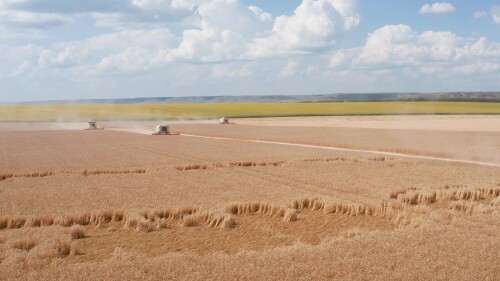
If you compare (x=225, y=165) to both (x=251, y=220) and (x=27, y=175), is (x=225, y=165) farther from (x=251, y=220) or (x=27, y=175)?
(x=251, y=220)

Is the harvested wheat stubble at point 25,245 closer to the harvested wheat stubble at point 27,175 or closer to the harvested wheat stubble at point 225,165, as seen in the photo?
the harvested wheat stubble at point 27,175

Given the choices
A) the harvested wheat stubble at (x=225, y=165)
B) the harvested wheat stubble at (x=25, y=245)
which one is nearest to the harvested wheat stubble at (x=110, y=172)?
the harvested wheat stubble at (x=225, y=165)

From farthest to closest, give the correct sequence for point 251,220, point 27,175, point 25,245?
point 27,175
point 251,220
point 25,245

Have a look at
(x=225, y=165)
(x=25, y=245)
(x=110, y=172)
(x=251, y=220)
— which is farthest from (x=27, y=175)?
(x=251, y=220)

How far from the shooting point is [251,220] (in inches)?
635

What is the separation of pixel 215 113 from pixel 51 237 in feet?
329

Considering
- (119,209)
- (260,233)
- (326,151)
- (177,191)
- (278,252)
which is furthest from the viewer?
(326,151)

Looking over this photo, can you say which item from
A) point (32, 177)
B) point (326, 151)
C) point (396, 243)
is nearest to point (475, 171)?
point (326, 151)

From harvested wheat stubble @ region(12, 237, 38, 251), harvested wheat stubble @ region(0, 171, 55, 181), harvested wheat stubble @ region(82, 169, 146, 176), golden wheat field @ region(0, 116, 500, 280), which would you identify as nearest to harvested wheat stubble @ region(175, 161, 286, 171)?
golden wheat field @ region(0, 116, 500, 280)

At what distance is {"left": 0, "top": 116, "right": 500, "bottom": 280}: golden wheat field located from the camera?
10.9m

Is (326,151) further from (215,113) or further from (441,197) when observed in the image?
(215,113)

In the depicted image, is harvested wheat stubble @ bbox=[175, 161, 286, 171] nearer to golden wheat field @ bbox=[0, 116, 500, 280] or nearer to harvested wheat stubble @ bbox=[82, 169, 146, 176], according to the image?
golden wheat field @ bbox=[0, 116, 500, 280]

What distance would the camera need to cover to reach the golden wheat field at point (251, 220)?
35.7ft

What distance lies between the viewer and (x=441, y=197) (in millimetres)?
18656
